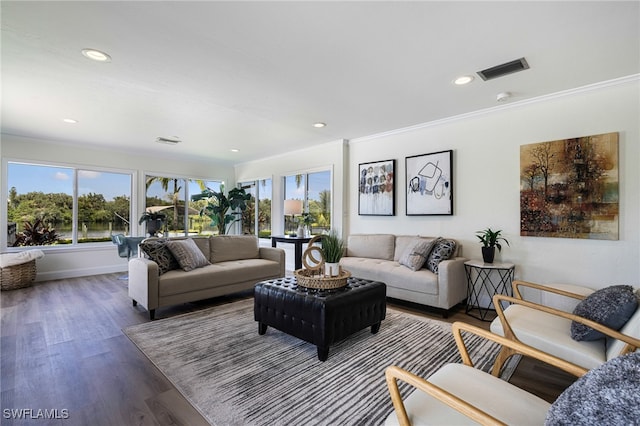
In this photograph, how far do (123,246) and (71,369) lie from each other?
364 centimetres

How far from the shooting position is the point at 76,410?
70.5 inches

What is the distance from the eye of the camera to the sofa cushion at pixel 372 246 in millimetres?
4523

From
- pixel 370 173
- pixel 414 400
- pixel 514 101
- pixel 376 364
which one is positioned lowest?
pixel 376 364

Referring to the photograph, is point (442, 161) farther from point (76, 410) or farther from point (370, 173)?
point (76, 410)

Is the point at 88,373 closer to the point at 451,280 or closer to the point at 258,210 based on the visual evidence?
the point at 451,280

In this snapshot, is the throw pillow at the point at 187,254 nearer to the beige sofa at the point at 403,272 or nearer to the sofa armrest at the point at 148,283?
the sofa armrest at the point at 148,283

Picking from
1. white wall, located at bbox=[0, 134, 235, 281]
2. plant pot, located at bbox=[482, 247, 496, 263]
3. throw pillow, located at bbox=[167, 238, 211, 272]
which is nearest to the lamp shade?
throw pillow, located at bbox=[167, 238, 211, 272]

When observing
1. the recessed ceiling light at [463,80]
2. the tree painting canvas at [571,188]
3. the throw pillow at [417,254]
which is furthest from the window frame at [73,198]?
the tree painting canvas at [571,188]

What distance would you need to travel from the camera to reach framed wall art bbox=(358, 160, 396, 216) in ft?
15.5

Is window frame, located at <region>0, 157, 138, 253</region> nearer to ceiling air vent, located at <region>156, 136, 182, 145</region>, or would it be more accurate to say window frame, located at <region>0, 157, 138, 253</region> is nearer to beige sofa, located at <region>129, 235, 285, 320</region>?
ceiling air vent, located at <region>156, 136, 182, 145</region>

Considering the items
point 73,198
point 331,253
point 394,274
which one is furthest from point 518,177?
point 73,198

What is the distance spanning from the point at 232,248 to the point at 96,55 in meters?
2.91

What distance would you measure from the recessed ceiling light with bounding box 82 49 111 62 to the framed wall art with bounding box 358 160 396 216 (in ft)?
12.2

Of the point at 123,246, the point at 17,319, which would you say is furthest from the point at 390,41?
the point at 123,246
